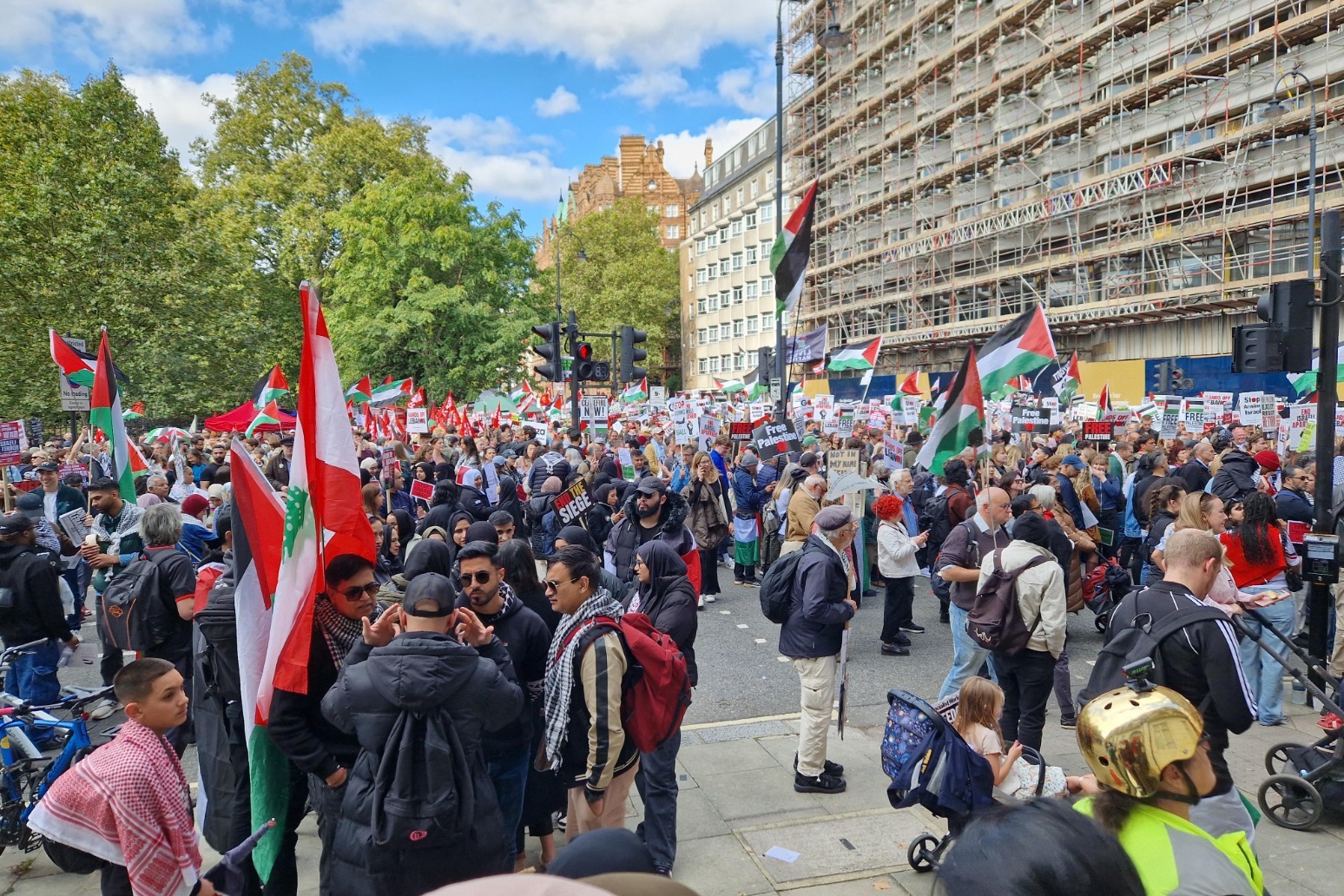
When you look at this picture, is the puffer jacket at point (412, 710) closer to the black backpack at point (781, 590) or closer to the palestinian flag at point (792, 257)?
the black backpack at point (781, 590)

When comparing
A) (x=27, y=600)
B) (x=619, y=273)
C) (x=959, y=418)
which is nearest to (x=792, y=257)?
(x=959, y=418)

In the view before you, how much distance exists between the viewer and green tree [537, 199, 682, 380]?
61.8m

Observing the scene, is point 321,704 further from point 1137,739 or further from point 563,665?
point 1137,739

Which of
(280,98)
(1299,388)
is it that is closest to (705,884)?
(1299,388)

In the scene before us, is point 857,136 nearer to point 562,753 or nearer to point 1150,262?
point 1150,262

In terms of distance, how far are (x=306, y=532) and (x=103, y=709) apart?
16.8 ft

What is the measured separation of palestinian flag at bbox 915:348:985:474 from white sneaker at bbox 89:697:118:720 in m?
7.05

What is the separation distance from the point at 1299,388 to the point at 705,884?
59.0ft

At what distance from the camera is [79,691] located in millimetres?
5605

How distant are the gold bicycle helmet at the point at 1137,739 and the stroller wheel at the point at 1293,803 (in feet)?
11.1

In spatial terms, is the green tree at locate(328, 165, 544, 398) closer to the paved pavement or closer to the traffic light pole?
the paved pavement

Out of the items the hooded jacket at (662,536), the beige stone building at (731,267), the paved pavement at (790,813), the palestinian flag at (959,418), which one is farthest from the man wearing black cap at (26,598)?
the beige stone building at (731,267)

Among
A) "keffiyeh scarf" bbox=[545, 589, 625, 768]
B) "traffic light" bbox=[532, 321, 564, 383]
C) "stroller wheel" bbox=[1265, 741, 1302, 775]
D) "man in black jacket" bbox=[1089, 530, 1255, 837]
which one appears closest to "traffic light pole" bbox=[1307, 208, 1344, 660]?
"stroller wheel" bbox=[1265, 741, 1302, 775]

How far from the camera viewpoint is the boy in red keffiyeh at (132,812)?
111 inches
